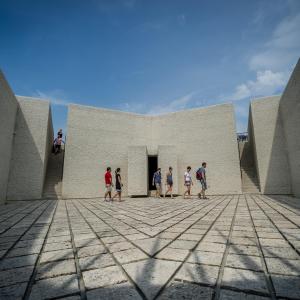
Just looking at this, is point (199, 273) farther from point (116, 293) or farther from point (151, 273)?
point (116, 293)

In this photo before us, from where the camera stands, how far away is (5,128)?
902 cm

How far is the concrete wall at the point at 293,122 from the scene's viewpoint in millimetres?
8719

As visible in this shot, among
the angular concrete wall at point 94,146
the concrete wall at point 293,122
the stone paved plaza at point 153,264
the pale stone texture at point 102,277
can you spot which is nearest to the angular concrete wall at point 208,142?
the angular concrete wall at point 94,146

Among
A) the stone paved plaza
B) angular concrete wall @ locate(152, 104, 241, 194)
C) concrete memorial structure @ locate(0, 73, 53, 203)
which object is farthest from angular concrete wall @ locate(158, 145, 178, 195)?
the stone paved plaza

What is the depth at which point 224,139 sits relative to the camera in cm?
1278

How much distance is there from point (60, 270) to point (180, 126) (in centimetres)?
1281

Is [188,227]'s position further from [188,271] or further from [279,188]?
[279,188]

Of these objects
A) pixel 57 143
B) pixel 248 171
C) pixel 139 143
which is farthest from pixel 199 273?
pixel 57 143

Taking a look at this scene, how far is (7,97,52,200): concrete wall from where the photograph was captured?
10.5 m

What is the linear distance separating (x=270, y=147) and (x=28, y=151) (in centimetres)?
1309

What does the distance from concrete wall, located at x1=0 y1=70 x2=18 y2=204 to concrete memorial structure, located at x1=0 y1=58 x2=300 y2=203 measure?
4 cm

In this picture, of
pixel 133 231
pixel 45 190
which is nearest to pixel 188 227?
pixel 133 231

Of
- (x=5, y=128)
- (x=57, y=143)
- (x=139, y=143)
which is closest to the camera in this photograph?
(x=5, y=128)

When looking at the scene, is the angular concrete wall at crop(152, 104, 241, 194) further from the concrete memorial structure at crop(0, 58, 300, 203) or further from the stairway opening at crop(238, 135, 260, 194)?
the stairway opening at crop(238, 135, 260, 194)
